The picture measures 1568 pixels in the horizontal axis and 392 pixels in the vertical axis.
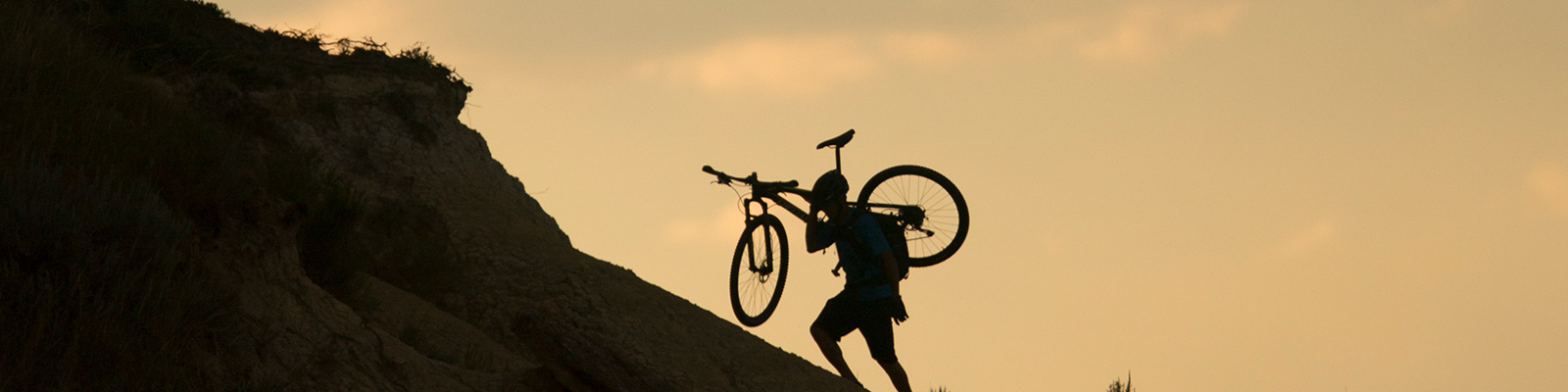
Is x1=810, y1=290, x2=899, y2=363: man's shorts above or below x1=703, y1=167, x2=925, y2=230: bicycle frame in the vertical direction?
below

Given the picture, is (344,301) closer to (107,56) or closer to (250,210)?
(250,210)

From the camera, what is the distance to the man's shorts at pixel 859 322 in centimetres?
1059

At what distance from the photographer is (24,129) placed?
723cm

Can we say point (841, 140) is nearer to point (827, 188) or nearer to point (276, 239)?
point (827, 188)

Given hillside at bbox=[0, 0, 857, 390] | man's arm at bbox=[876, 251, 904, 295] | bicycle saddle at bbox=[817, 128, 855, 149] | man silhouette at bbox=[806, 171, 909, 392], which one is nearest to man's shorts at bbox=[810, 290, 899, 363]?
man silhouette at bbox=[806, 171, 909, 392]

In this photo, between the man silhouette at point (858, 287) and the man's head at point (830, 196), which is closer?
the man silhouette at point (858, 287)

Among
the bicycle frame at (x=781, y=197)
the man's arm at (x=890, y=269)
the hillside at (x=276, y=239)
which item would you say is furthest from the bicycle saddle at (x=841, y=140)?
the hillside at (x=276, y=239)

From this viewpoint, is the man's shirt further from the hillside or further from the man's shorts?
the hillside

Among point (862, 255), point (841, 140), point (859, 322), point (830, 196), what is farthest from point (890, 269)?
point (841, 140)

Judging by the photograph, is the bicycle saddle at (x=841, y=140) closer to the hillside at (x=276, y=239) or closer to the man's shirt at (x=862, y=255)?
the man's shirt at (x=862, y=255)

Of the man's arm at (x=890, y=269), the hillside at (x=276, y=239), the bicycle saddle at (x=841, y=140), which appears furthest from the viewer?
the bicycle saddle at (x=841, y=140)

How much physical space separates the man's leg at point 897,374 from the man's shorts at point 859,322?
0.13 feet

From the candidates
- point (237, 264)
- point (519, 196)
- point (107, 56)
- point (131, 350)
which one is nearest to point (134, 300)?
point (131, 350)

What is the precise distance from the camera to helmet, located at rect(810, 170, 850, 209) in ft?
36.1
